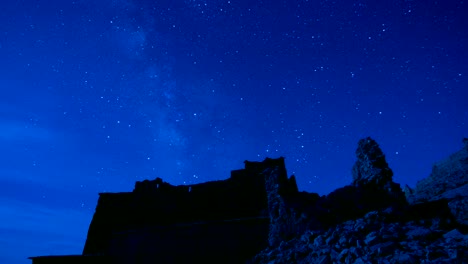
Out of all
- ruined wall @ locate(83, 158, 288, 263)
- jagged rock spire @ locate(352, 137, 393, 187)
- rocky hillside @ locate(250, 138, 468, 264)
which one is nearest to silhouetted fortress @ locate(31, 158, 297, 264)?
ruined wall @ locate(83, 158, 288, 263)

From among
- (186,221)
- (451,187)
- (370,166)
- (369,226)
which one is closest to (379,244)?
(369,226)

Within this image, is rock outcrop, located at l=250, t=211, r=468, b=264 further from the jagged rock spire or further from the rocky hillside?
the jagged rock spire

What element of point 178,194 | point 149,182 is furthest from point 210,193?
point 149,182

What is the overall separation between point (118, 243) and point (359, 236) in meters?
16.4

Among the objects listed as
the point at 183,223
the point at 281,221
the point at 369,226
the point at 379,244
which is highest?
the point at 183,223

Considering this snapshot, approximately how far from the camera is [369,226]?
7883mm

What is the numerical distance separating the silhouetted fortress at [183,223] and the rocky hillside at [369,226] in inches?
212

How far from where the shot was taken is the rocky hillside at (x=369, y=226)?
6.17 m

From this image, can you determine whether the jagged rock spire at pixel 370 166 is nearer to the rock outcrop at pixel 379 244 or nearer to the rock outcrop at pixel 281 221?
the rock outcrop at pixel 281 221

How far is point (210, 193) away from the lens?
2047cm

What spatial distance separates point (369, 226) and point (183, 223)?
1317 cm

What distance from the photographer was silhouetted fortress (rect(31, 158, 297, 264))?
17266 millimetres

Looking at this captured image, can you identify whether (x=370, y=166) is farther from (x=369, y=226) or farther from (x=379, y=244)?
(x=379, y=244)

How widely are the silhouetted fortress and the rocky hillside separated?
5.39 m
